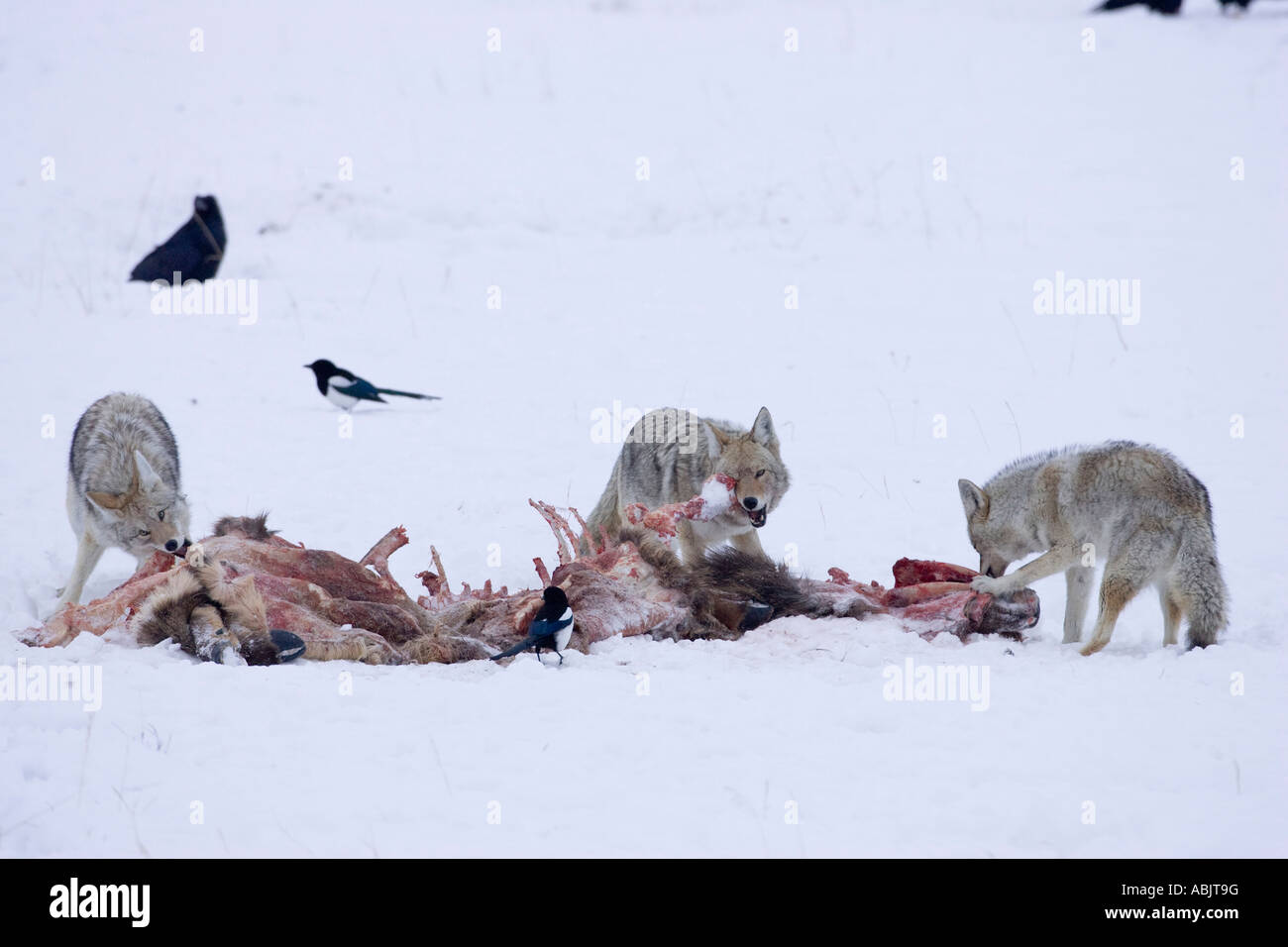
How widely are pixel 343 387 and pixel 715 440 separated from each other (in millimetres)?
5152

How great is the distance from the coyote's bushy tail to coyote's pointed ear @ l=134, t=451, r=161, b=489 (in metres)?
6.14

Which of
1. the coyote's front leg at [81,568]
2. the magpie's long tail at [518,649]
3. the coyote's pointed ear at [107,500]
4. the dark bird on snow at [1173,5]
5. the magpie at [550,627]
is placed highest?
the dark bird on snow at [1173,5]

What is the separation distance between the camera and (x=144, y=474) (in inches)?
292

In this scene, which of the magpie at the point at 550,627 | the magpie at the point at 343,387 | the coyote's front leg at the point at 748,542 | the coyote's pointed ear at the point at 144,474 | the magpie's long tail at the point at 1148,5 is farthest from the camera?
the magpie's long tail at the point at 1148,5

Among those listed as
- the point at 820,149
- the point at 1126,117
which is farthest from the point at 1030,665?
the point at 1126,117

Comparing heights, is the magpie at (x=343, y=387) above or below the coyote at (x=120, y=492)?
above

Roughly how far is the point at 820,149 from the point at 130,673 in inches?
595

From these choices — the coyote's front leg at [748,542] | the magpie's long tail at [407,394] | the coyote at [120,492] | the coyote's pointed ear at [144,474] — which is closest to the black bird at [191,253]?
the magpie's long tail at [407,394]

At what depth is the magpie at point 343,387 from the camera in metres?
11.5

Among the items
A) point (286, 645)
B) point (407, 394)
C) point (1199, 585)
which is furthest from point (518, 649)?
point (407, 394)

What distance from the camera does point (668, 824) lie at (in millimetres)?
4020

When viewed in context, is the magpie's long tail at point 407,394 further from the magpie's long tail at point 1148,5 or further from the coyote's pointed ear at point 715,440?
the magpie's long tail at point 1148,5

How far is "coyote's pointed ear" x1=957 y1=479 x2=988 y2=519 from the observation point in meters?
7.28

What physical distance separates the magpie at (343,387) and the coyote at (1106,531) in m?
6.49
